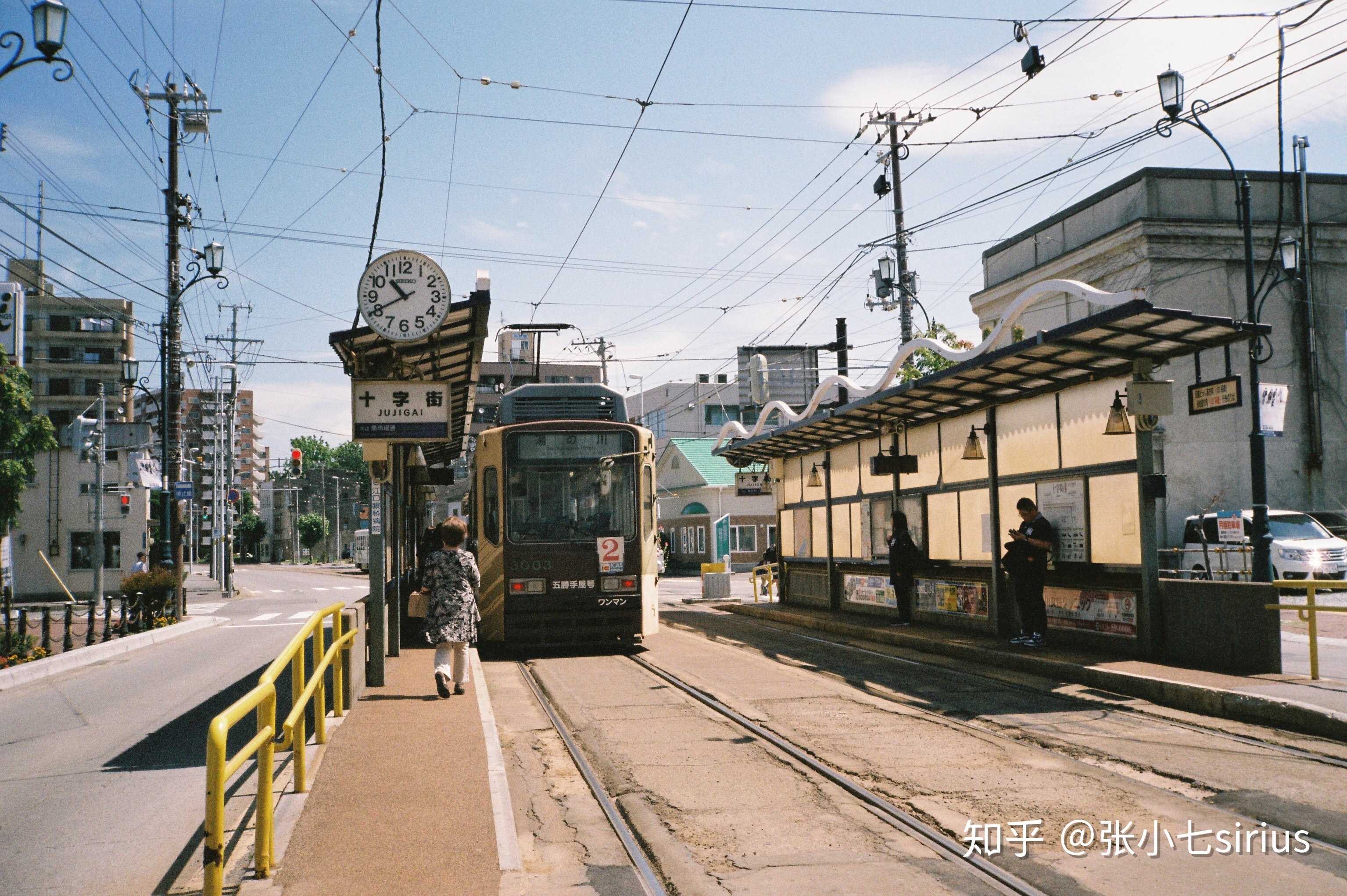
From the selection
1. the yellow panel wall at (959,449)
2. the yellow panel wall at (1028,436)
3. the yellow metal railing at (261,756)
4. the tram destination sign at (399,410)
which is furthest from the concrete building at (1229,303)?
the yellow metal railing at (261,756)

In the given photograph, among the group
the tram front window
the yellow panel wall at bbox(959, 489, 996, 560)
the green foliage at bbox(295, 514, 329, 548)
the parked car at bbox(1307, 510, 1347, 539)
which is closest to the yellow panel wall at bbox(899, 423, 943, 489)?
the yellow panel wall at bbox(959, 489, 996, 560)

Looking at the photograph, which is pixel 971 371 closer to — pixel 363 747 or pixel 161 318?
pixel 363 747

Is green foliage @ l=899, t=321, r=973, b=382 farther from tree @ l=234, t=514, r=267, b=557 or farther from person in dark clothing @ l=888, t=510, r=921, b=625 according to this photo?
tree @ l=234, t=514, r=267, b=557

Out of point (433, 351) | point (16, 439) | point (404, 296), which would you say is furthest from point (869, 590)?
point (16, 439)

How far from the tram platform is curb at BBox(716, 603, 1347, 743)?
21.0 ft

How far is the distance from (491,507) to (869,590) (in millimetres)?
8076

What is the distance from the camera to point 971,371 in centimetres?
1334

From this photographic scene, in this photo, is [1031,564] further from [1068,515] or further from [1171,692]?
[1171,692]

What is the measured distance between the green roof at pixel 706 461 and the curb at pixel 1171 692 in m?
38.6

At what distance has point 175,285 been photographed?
84.2ft

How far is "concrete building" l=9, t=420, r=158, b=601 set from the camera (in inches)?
1762

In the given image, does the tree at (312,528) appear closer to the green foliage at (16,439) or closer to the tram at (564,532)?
the green foliage at (16,439)

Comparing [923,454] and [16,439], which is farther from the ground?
[16,439]

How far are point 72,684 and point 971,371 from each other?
1315 cm
